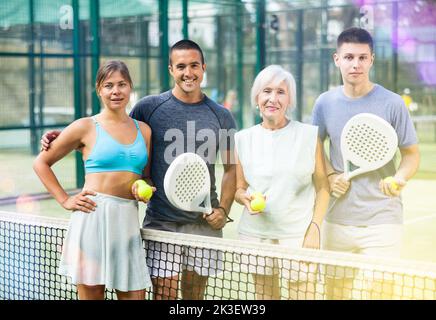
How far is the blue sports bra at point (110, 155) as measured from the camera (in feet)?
8.69

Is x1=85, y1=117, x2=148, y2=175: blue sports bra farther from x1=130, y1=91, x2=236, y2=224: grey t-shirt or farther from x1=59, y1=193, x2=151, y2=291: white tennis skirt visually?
x1=130, y1=91, x2=236, y2=224: grey t-shirt

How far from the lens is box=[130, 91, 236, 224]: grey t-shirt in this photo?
291cm

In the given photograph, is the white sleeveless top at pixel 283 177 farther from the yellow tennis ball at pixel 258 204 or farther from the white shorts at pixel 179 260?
the white shorts at pixel 179 260

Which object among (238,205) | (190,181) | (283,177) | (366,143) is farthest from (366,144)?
(238,205)

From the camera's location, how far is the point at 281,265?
2596 millimetres

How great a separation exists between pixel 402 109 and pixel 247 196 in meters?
0.63

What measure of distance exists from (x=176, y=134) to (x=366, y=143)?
0.68m

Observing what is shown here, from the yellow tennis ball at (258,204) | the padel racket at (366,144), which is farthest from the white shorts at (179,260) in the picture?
the padel racket at (366,144)

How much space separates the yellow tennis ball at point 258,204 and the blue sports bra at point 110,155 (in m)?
0.41

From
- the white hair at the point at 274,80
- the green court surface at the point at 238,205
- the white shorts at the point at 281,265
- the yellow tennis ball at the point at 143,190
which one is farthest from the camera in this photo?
the green court surface at the point at 238,205

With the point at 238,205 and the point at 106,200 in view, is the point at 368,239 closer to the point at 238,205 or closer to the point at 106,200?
the point at 106,200

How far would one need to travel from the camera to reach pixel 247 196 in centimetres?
273
